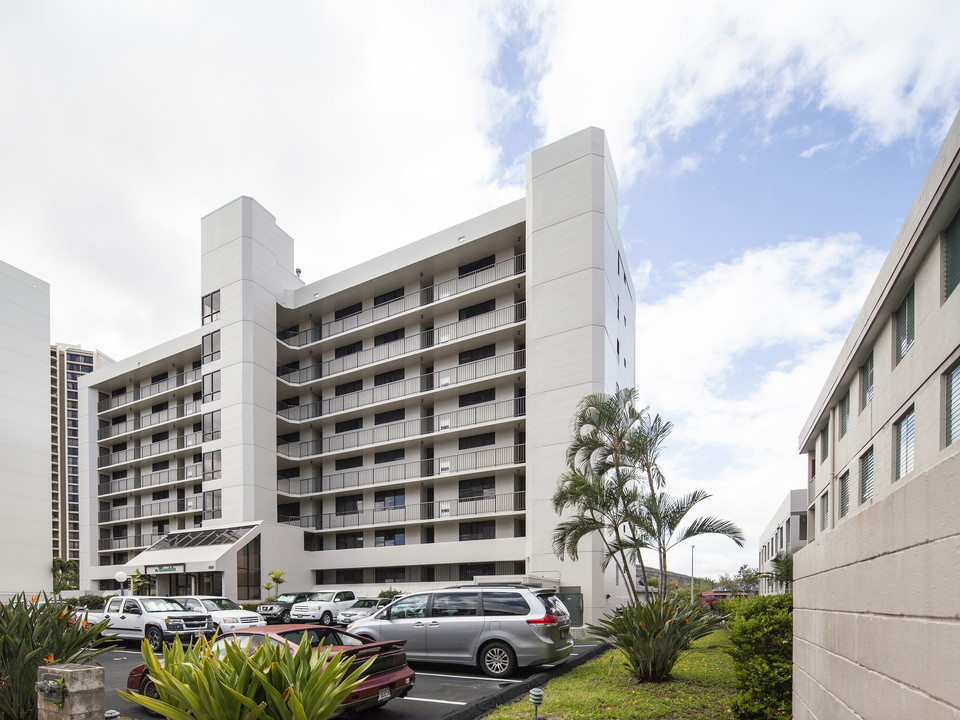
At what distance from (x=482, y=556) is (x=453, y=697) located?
20.4 meters

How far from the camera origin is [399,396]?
3609cm

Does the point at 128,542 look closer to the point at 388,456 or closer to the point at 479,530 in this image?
the point at 388,456

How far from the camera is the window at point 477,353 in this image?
114ft

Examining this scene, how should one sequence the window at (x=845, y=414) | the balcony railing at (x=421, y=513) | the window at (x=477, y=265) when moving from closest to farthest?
the window at (x=845, y=414), the balcony railing at (x=421, y=513), the window at (x=477, y=265)

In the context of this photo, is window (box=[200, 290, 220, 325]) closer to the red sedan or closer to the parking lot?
the parking lot

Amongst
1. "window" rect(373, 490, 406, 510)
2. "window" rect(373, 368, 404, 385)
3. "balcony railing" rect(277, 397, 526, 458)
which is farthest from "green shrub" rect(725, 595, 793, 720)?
"window" rect(373, 368, 404, 385)

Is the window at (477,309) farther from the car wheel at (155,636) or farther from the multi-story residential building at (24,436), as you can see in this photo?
the multi-story residential building at (24,436)

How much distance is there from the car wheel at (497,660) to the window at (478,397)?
21.1 metres

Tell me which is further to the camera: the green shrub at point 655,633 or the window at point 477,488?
the window at point 477,488

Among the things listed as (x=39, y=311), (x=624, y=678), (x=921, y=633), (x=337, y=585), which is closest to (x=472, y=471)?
(x=337, y=585)

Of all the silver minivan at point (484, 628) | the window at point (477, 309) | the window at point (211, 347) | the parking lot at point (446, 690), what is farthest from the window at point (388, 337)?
the silver minivan at point (484, 628)

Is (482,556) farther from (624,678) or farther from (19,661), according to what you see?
(19,661)

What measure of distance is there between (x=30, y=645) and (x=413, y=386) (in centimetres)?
2746

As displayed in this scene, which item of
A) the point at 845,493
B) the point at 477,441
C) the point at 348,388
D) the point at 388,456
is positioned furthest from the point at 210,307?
the point at 845,493
